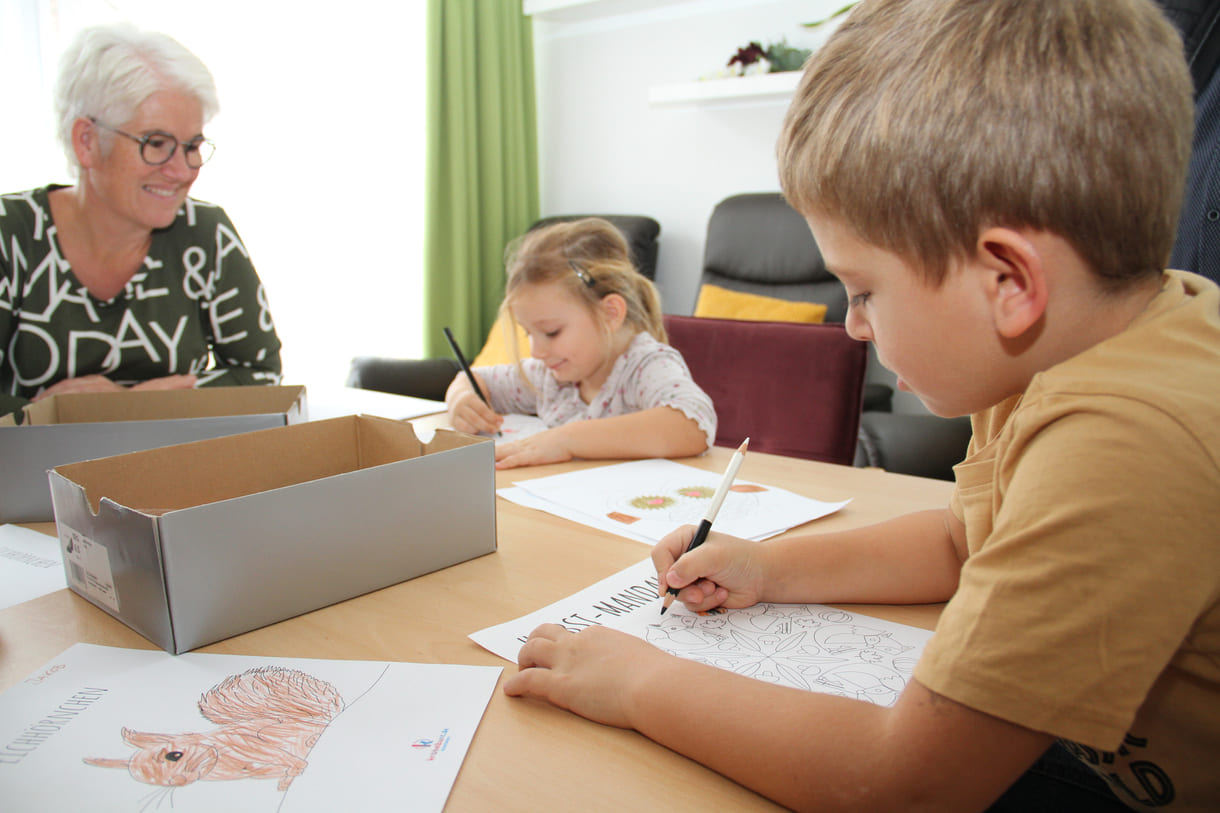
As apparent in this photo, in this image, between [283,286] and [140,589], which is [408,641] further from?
[283,286]

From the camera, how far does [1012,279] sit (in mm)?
507

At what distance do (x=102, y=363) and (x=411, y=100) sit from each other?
2.23 meters

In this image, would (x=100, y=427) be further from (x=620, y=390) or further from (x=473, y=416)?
(x=620, y=390)

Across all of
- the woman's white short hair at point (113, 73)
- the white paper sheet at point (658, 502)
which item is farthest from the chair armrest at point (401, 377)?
the white paper sheet at point (658, 502)

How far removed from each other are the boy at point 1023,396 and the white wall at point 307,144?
2538mm

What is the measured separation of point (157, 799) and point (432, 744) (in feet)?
0.51

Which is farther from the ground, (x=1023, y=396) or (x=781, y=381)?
(x=1023, y=396)

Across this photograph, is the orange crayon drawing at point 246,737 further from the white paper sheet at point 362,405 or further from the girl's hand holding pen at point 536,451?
the white paper sheet at point 362,405

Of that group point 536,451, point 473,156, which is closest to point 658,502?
point 536,451

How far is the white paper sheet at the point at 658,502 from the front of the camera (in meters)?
0.93

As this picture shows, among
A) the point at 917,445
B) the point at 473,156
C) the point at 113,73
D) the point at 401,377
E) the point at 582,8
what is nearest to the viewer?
the point at 113,73

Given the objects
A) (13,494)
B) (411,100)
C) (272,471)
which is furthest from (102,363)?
(411,100)

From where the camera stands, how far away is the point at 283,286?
2912mm

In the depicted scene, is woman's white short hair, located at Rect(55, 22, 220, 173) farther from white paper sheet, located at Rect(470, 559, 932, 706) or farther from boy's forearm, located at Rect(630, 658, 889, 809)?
boy's forearm, located at Rect(630, 658, 889, 809)
